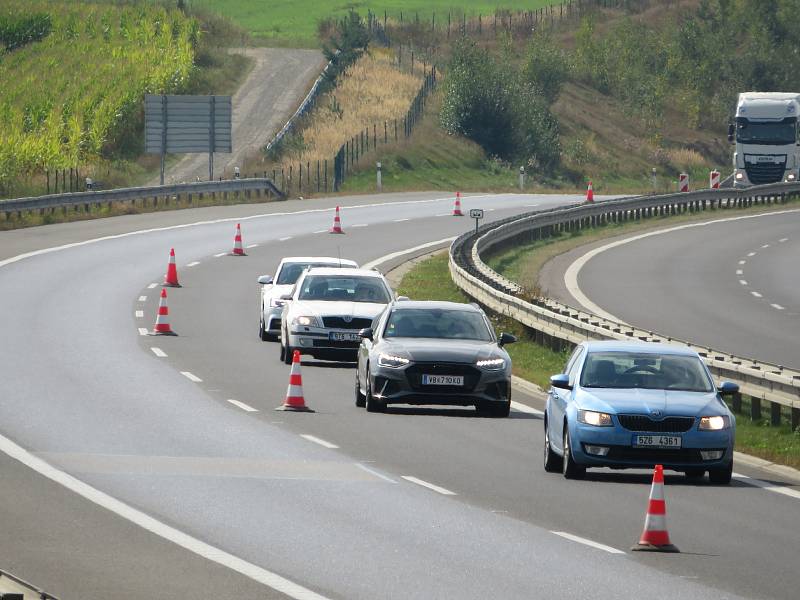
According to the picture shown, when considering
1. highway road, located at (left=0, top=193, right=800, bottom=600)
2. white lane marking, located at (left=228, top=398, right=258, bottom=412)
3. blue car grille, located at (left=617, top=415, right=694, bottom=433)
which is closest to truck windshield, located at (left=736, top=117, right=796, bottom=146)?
highway road, located at (left=0, top=193, right=800, bottom=600)

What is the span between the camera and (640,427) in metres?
16.4

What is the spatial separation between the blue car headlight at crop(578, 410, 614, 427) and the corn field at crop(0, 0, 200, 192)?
47209 mm

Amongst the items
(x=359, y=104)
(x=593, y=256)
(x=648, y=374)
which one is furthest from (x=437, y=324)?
(x=359, y=104)

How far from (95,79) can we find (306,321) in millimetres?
63077

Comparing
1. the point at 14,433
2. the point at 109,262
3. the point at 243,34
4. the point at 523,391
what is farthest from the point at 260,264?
the point at 243,34

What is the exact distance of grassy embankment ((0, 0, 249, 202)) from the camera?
72562 mm

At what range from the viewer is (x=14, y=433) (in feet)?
62.3

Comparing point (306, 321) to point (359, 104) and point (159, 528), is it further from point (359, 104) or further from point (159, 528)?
point (359, 104)

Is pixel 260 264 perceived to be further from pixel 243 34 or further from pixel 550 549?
pixel 243 34

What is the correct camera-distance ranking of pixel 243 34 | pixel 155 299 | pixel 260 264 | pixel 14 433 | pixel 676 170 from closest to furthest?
pixel 14 433 < pixel 155 299 < pixel 260 264 < pixel 676 170 < pixel 243 34

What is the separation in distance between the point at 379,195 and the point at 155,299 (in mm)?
33506

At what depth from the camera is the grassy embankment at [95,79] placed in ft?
238

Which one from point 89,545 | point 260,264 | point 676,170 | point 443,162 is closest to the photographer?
point 89,545

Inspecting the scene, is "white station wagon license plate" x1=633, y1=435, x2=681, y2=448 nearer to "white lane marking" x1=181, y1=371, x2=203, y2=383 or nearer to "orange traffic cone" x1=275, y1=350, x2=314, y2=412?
"orange traffic cone" x1=275, y1=350, x2=314, y2=412
